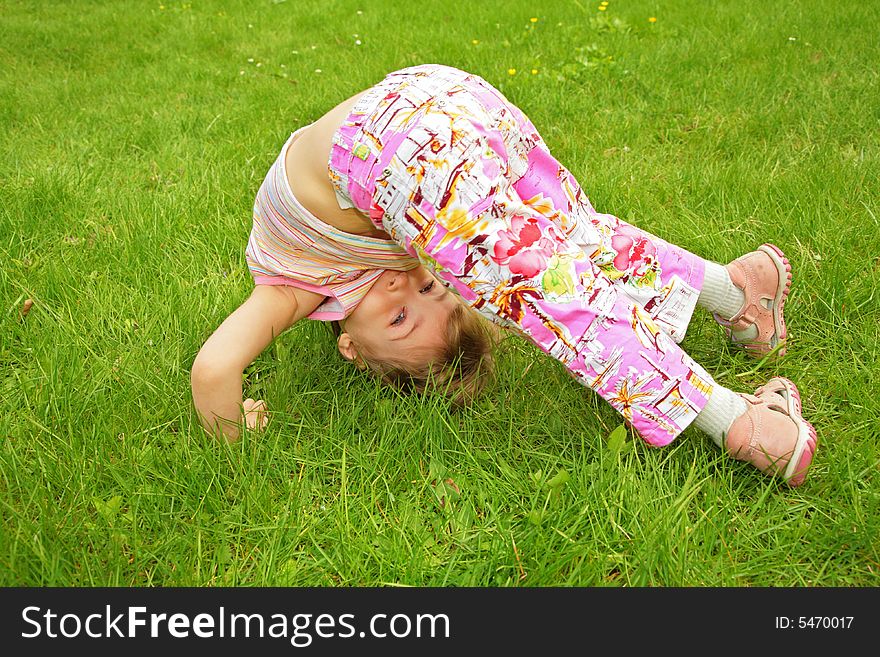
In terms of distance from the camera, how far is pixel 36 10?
6.70 meters

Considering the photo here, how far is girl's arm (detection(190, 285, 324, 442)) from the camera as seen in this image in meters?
1.97

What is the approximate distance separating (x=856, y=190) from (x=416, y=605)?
2456 millimetres

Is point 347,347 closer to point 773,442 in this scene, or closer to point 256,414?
point 256,414

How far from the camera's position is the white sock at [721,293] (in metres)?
2.37

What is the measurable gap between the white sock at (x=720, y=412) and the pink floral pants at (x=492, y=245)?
39mm

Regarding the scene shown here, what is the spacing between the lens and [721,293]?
7.78 feet

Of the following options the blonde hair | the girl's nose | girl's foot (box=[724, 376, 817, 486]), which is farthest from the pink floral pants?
the blonde hair

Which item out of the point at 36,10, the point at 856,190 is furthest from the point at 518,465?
the point at 36,10

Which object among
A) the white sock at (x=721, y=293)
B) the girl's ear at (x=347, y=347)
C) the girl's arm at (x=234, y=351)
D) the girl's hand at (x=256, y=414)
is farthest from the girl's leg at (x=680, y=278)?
the girl's hand at (x=256, y=414)

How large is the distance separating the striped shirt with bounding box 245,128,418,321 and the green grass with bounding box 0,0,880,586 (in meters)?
0.32

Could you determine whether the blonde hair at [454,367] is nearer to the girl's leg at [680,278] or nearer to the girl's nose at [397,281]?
the girl's nose at [397,281]

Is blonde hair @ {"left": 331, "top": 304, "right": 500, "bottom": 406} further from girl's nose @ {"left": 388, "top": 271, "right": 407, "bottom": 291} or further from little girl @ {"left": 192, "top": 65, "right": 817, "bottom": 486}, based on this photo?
girl's nose @ {"left": 388, "top": 271, "right": 407, "bottom": 291}

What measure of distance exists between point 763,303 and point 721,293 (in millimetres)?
129

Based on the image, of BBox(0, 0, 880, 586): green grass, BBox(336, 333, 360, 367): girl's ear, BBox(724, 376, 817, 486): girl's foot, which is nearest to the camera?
BBox(0, 0, 880, 586): green grass
